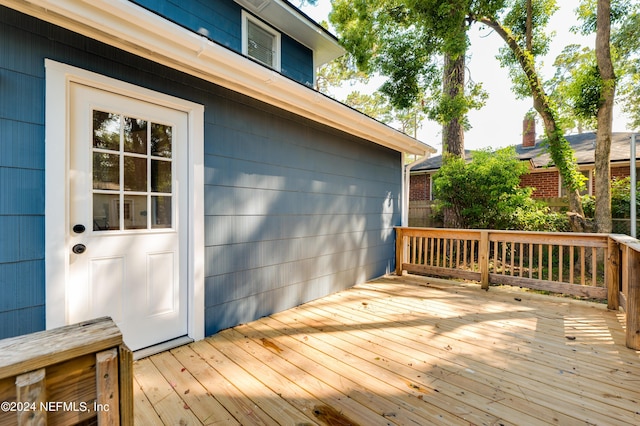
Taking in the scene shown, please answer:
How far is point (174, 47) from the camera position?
2.19m

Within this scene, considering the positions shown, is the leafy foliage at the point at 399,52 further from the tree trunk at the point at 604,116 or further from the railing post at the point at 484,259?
the railing post at the point at 484,259

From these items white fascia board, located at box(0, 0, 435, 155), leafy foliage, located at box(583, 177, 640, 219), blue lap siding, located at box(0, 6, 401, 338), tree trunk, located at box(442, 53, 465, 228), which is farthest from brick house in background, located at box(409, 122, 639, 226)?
white fascia board, located at box(0, 0, 435, 155)

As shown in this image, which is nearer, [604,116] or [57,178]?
[57,178]

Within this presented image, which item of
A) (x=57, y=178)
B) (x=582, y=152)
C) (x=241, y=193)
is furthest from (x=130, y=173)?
(x=582, y=152)

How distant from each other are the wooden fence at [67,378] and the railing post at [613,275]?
15.6ft

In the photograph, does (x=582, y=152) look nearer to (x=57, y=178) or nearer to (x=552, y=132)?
(x=552, y=132)

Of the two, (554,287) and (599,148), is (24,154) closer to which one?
(554,287)

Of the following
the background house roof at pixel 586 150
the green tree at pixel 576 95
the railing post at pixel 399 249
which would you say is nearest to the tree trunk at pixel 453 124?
the railing post at pixel 399 249

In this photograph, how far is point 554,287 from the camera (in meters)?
3.96

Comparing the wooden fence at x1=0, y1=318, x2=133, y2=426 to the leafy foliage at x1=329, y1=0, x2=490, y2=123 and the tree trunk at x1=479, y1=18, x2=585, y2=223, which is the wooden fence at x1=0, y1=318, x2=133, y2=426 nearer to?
the leafy foliage at x1=329, y1=0, x2=490, y2=123

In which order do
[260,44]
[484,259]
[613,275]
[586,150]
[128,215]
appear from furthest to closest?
[586,150], [260,44], [484,259], [613,275], [128,215]

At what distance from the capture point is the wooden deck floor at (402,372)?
5.67 feet

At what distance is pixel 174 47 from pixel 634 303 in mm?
4236

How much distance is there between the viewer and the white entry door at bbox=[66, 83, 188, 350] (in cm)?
207
